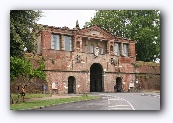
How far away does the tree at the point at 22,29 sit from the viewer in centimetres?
785

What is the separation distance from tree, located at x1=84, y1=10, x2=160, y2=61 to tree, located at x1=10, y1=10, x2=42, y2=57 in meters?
1.64

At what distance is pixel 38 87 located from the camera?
8.89 meters

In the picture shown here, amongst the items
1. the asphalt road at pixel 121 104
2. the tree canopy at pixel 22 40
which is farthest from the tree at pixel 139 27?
the tree canopy at pixel 22 40

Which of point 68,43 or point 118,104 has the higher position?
point 68,43

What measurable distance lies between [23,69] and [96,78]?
13.0 feet

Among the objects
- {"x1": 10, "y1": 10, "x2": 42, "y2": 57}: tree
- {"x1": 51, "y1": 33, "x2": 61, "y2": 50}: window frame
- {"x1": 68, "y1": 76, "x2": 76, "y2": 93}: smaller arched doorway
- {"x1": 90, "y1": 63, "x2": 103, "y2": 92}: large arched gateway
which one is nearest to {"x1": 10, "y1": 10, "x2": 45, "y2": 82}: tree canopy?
{"x1": 10, "y1": 10, "x2": 42, "y2": 57}: tree

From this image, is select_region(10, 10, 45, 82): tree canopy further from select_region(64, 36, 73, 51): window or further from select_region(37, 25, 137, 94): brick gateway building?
select_region(64, 36, 73, 51): window

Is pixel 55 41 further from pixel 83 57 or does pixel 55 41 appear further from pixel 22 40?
pixel 22 40

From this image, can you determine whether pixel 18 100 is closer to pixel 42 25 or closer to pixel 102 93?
pixel 42 25

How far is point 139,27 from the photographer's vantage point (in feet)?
29.3

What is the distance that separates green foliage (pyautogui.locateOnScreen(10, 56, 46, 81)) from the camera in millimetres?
7789

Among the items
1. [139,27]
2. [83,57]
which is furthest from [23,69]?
[139,27]

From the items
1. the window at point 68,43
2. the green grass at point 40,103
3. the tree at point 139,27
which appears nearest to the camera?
the green grass at point 40,103

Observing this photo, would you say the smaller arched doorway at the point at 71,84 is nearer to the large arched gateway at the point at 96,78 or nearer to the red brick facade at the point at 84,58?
the red brick facade at the point at 84,58
